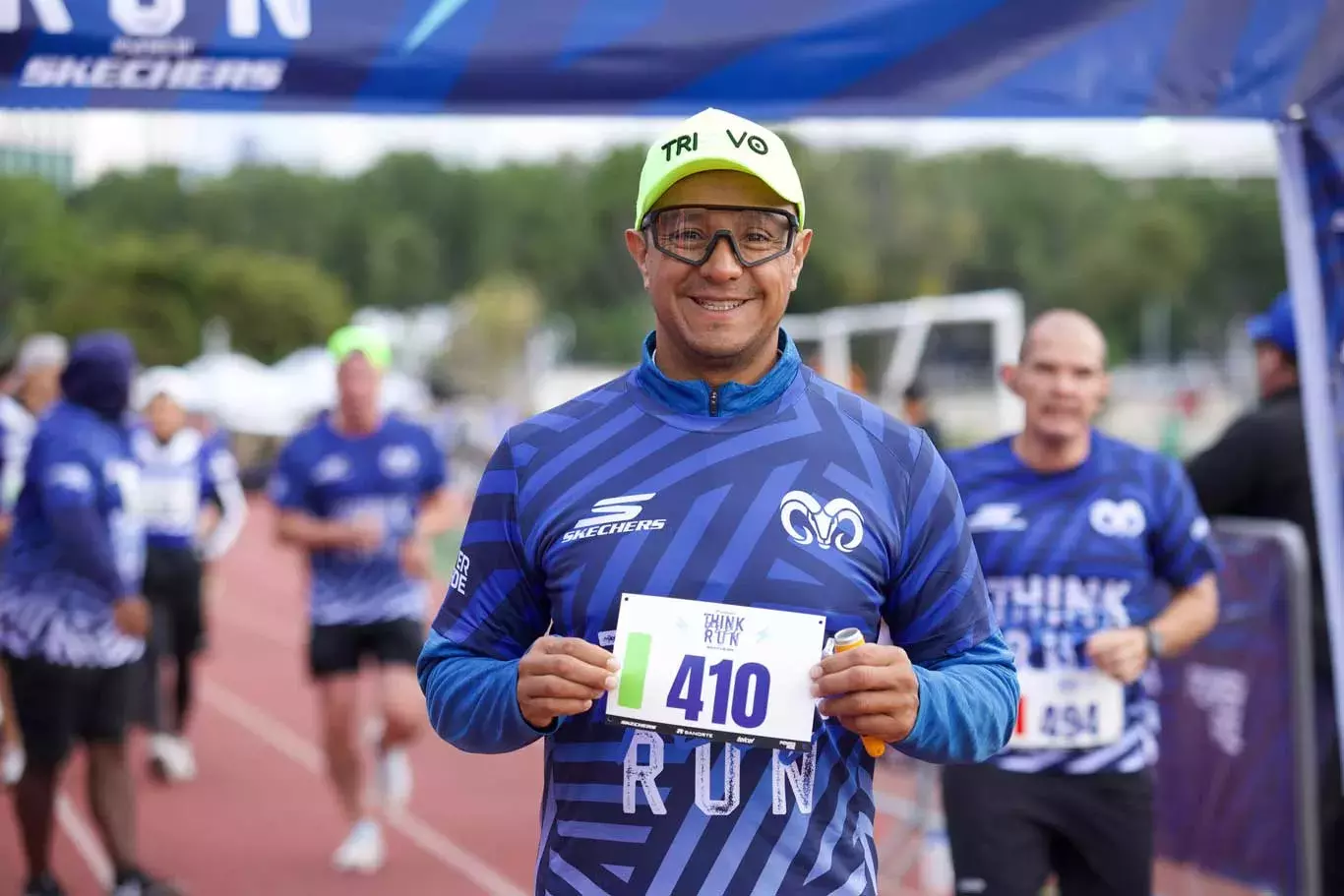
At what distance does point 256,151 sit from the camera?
11462cm

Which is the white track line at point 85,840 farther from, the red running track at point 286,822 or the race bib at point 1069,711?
the race bib at point 1069,711

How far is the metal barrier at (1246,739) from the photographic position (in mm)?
5715

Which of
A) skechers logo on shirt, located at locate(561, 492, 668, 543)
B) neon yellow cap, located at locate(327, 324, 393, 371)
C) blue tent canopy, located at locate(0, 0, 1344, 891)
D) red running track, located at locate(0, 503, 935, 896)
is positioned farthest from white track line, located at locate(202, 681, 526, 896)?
skechers logo on shirt, located at locate(561, 492, 668, 543)

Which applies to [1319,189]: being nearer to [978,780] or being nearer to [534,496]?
[978,780]

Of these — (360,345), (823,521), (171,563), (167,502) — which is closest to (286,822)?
(171,563)

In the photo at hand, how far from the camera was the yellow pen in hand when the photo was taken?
7.82 ft

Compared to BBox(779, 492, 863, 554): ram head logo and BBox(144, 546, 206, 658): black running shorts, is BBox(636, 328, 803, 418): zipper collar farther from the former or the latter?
BBox(144, 546, 206, 658): black running shorts

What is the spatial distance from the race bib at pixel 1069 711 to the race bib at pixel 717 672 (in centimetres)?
216

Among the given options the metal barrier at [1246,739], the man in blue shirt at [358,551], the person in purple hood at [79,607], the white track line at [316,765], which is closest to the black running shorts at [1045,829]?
the metal barrier at [1246,739]

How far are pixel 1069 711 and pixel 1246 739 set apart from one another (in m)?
1.98

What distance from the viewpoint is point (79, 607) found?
6434 mm

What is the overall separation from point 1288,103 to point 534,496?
2.75 meters

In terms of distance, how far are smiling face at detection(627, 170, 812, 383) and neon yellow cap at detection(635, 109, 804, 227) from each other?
0.09ft

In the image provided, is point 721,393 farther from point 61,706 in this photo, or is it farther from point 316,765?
point 316,765
